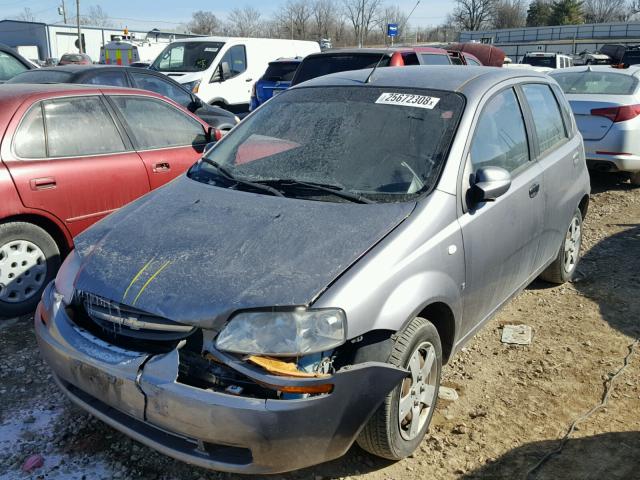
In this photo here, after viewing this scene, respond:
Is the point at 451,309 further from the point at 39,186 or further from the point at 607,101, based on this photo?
the point at 607,101

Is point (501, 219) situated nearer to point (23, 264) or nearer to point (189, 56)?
point (23, 264)

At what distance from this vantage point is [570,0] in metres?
71.1

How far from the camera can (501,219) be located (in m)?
3.36

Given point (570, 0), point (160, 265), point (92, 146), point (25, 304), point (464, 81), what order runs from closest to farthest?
point (160, 265)
point (464, 81)
point (25, 304)
point (92, 146)
point (570, 0)

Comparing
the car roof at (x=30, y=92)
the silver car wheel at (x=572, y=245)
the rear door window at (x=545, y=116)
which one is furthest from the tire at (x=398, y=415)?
the car roof at (x=30, y=92)

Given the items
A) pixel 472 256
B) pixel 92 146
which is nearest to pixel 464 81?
pixel 472 256

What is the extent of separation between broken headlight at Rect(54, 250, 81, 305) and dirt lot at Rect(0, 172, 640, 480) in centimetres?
74

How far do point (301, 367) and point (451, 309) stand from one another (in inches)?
38.0

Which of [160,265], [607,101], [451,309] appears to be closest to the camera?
[160,265]

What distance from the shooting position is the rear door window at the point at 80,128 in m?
4.58

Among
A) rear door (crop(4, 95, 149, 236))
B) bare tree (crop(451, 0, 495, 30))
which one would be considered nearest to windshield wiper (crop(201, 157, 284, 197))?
rear door (crop(4, 95, 149, 236))

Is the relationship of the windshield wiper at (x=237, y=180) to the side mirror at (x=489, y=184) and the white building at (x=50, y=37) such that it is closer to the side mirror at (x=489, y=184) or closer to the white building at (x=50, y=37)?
the side mirror at (x=489, y=184)

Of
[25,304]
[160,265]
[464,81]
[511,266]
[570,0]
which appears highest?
[570,0]

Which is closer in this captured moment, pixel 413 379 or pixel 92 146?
pixel 413 379
